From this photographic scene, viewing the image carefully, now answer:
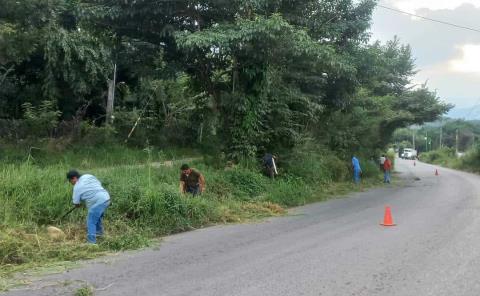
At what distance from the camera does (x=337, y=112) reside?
92.0 feet

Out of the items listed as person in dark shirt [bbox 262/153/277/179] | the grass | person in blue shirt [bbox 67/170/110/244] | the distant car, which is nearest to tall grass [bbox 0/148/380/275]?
the grass

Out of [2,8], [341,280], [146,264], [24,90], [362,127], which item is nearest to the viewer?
[341,280]

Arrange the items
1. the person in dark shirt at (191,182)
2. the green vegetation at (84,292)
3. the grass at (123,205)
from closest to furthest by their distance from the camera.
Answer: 1. the green vegetation at (84,292)
2. the grass at (123,205)
3. the person in dark shirt at (191,182)

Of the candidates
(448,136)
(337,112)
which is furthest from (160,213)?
(448,136)

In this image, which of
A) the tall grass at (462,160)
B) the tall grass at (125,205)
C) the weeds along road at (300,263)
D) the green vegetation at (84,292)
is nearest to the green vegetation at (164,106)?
the tall grass at (125,205)

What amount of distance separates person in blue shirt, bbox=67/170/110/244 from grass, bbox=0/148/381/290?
0.31m

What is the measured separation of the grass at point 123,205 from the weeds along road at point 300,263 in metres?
0.66

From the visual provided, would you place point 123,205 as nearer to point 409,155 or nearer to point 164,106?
point 164,106

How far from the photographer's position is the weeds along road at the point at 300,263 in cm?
667

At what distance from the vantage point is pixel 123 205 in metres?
11.2

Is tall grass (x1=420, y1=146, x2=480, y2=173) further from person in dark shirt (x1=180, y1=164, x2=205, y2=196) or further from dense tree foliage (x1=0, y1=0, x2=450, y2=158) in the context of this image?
person in dark shirt (x1=180, y1=164, x2=205, y2=196)

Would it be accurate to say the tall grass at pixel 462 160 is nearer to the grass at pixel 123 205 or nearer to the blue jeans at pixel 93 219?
the grass at pixel 123 205

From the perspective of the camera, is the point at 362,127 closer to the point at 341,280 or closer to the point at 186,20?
the point at 186,20

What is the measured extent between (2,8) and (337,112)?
59.1 feet
